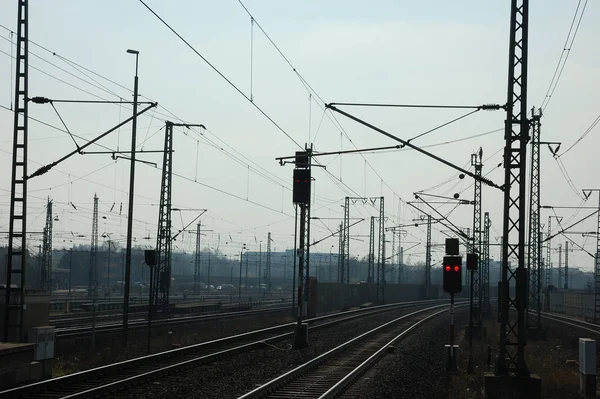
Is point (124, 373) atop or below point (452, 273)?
below

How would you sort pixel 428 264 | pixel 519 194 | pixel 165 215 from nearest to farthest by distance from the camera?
pixel 519 194 → pixel 165 215 → pixel 428 264

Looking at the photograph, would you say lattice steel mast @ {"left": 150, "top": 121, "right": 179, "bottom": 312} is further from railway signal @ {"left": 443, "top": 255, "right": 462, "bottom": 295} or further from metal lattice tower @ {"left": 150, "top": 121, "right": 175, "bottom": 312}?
railway signal @ {"left": 443, "top": 255, "right": 462, "bottom": 295}

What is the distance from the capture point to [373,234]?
81.5 metres

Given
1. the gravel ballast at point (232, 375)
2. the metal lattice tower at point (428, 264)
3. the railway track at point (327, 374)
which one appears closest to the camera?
the gravel ballast at point (232, 375)

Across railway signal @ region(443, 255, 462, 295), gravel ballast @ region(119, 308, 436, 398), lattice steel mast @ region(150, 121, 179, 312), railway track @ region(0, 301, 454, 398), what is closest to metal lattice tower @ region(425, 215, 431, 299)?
lattice steel mast @ region(150, 121, 179, 312)

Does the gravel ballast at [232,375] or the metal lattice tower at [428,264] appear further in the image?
the metal lattice tower at [428,264]

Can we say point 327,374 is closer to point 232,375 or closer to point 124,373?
point 232,375

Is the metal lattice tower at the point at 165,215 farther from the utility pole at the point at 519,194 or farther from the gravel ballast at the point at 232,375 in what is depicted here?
the utility pole at the point at 519,194

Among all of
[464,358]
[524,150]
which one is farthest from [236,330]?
[524,150]

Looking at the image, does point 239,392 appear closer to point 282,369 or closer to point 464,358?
point 282,369

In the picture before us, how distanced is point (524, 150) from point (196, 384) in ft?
33.0

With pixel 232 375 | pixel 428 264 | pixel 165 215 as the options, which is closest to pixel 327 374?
pixel 232 375

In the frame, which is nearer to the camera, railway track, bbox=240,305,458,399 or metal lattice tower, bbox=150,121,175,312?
railway track, bbox=240,305,458,399

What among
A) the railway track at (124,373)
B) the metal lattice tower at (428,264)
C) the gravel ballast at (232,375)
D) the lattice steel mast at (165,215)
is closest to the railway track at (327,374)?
the gravel ballast at (232,375)
